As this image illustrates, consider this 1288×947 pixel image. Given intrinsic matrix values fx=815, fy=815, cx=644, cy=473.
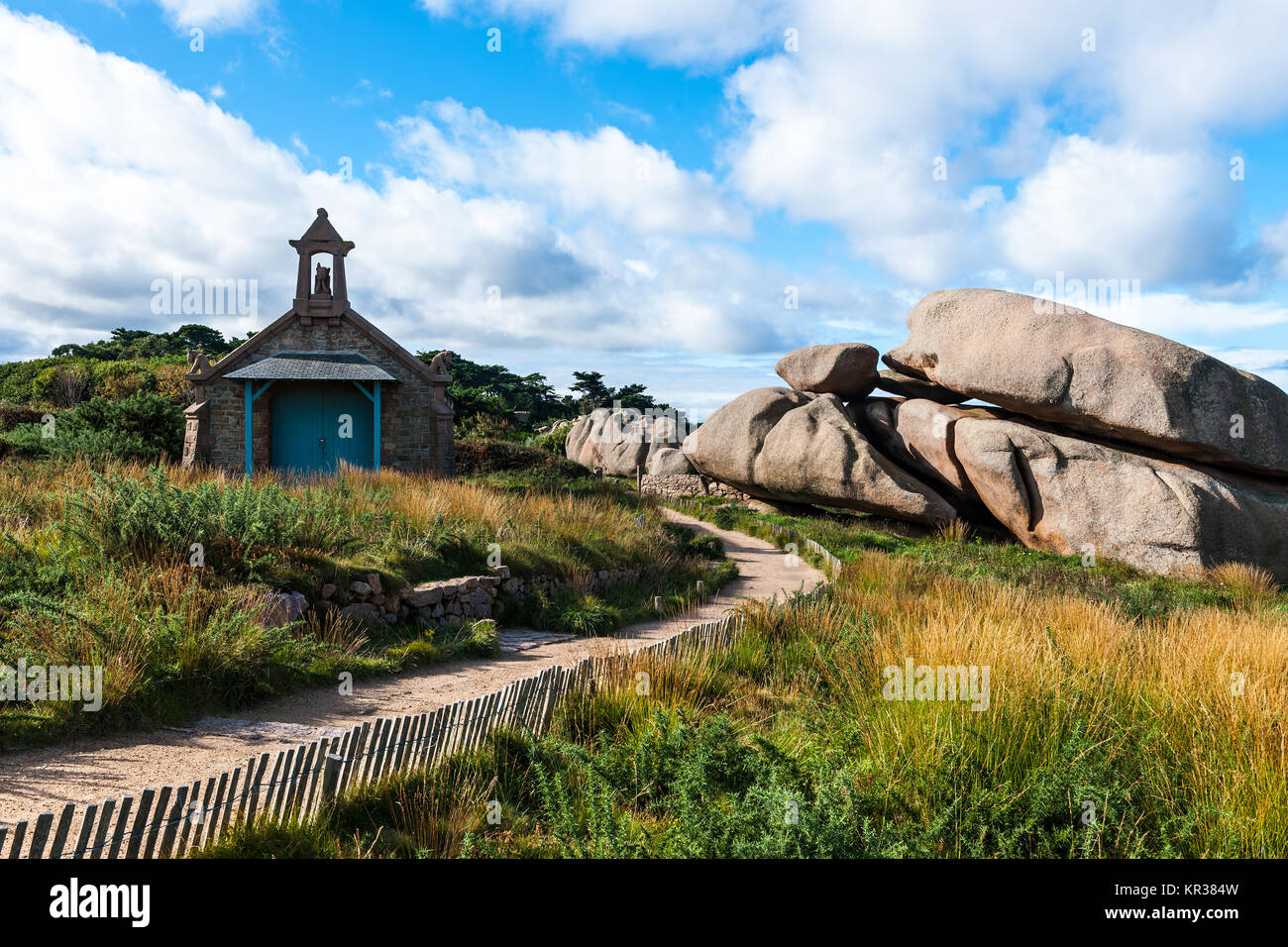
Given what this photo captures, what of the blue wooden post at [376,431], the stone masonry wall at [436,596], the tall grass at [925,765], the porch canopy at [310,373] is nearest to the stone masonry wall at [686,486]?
the blue wooden post at [376,431]

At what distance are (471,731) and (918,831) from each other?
2690 mm

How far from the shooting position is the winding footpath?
4.60 m

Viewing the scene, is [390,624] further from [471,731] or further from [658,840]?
[658,840]

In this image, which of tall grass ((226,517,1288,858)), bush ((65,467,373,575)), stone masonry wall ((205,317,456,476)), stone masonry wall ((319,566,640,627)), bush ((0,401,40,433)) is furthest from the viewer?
bush ((0,401,40,433))

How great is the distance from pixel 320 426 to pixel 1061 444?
17.6 metres

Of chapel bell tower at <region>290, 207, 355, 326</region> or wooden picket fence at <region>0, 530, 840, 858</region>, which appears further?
chapel bell tower at <region>290, 207, 355, 326</region>

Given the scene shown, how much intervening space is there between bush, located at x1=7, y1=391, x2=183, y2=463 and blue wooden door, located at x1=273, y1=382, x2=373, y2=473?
2.77m

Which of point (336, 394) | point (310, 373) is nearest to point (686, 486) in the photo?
point (336, 394)

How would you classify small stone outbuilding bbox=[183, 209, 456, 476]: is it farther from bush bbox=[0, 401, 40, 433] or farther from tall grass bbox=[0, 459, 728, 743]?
tall grass bbox=[0, 459, 728, 743]

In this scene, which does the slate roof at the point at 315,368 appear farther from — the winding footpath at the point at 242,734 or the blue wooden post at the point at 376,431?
the winding footpath at the point at 242,734

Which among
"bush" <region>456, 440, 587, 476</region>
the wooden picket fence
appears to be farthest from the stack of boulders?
the wooden picket fence

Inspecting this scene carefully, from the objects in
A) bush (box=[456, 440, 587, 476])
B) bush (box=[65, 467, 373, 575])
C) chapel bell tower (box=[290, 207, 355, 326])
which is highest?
chapel bell tower (box=[290, 207, 355, 326])

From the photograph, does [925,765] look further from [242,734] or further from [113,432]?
[113,432]
